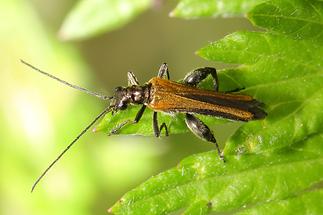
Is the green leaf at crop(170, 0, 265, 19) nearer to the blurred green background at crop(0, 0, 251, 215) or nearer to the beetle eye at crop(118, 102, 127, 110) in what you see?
the beetle eye at crop(118, 102, 127, 110)

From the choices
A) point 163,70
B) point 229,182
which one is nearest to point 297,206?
point 229,182

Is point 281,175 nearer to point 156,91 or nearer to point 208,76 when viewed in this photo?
point 208,76

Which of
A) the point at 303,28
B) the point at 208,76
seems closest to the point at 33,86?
the point at 208,76

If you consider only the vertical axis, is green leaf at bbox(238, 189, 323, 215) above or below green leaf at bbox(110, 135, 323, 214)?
below

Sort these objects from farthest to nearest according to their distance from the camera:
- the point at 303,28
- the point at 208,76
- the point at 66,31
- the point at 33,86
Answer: the point at 33,86
the point at 66,31
the point at 208,76
the point at 303,28

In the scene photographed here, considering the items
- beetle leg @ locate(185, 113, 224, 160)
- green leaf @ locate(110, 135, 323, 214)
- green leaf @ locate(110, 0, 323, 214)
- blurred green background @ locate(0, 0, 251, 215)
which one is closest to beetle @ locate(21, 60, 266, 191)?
beetle leg @ locate(185, 113, 224, 160)

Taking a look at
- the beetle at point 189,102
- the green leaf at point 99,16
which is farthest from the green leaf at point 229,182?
the green leaf at point 99,16
